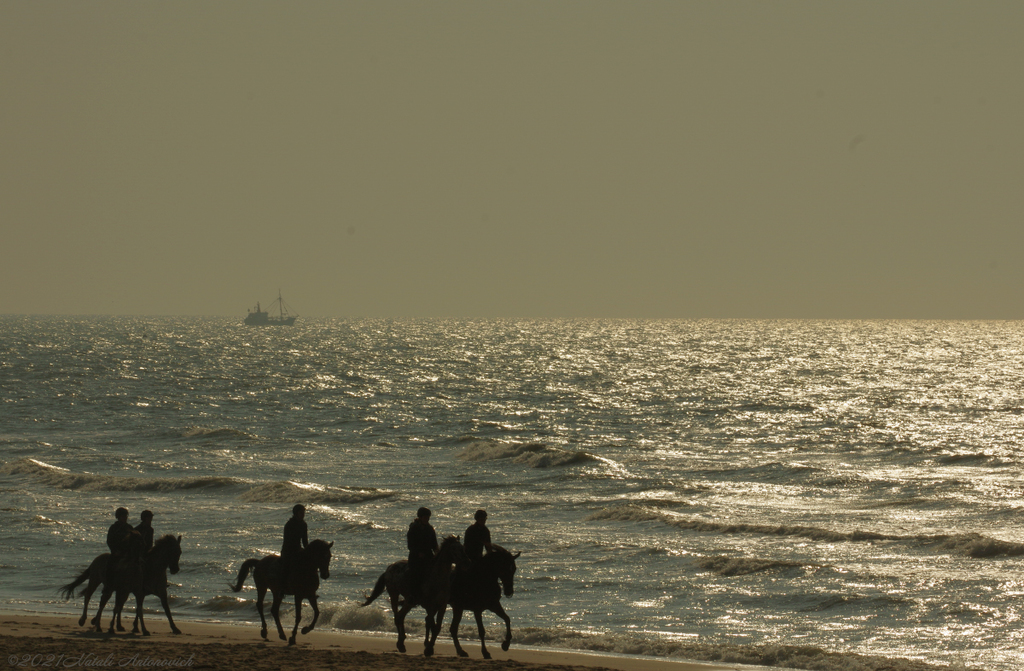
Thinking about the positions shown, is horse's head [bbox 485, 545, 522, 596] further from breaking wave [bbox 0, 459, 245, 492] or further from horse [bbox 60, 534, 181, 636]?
breaking wave [bbox 0, 459, 245, 492]

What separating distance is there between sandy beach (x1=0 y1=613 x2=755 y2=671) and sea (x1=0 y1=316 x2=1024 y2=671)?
0.78m

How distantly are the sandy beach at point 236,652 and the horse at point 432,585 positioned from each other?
38 cm

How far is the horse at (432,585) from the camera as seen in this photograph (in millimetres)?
14094

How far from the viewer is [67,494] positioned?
1281 inches

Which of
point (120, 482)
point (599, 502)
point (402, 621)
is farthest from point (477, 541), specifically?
point (120, 482)

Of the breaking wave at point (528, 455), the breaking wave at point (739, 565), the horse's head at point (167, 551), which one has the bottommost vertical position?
the breaking wave at point (528, 455)

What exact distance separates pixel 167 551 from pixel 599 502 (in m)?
18.7

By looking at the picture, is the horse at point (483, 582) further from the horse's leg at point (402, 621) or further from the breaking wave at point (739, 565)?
the breaking wave at point (739, 565)

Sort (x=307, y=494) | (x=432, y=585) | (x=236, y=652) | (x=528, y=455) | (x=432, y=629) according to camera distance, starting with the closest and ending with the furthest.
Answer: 1. (x=236, y=652)
2. (x=432, y=585)
3. (x=432, y=629)
4. (x=307, y=494)
5. (x=528, y=455)

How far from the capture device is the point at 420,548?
14.2 m

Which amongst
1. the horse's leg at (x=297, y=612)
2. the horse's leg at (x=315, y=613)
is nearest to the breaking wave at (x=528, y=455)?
the horse's leg at (x=315, y=613)

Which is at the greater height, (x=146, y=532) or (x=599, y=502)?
(x=146, y=532)

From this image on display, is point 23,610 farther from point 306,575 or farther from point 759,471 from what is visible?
point 759,471

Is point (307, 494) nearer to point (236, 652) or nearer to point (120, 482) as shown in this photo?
point (120, 482)
